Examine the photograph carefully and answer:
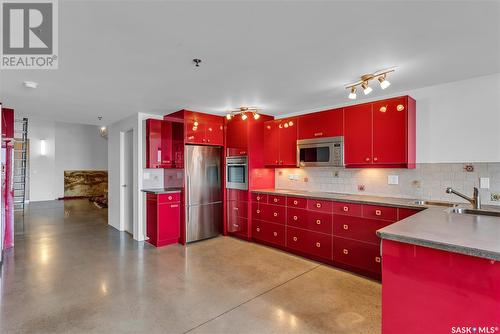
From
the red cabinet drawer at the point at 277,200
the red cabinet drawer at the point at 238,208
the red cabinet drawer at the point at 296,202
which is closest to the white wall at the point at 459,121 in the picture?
the red cabinet drawer at the point at 296,202

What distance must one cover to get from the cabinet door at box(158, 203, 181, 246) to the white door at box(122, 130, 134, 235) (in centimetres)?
131

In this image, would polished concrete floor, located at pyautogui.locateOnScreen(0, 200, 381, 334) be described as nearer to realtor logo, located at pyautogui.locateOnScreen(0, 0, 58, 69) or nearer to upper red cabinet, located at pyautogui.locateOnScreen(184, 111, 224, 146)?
upper red cabinet, located at pyautogui.locateOnScreen(184, 111, 224, 146)

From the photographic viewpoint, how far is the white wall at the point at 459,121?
270cm

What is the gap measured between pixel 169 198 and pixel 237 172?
1.31 meters

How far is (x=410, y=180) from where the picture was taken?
3.23 m

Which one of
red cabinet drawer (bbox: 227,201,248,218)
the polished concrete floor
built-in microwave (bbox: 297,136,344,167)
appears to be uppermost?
built-in microwave (bbox: 297,136,344,167)

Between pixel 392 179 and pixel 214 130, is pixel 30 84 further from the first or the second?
pixel 392 179

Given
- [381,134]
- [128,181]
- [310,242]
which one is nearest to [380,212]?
[381,134]

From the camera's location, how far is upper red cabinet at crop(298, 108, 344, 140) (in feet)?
11.8

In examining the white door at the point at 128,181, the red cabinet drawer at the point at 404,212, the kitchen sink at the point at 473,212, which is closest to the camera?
the kitchen sink at the point at 473,212

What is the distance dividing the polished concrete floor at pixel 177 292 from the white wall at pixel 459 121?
6.00 feet

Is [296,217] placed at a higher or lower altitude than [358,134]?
lower

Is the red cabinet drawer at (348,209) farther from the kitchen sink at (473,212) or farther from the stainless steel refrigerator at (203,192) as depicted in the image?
the stainless steel refrigerator at (203,192)

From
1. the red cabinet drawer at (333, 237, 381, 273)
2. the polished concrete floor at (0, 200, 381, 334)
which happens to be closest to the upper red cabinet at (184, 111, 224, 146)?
the polished concrete floor at (0, 200, 381, 334)
